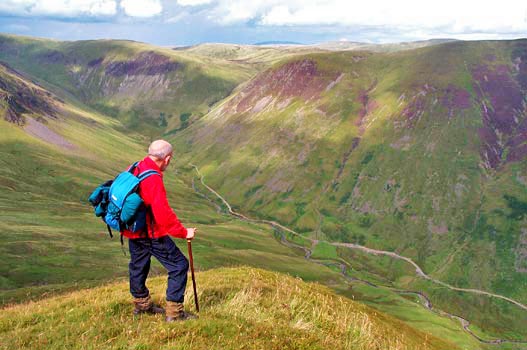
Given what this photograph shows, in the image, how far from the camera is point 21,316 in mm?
13086

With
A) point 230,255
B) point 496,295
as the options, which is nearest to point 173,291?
point 230,255

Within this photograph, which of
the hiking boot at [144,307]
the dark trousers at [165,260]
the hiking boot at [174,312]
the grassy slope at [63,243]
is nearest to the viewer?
the hiking boot at [174,312]

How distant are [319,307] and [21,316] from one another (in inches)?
437

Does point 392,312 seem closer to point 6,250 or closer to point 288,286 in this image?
point 6,250

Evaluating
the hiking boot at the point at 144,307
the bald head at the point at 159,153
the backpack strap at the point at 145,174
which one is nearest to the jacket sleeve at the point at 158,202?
the backpack strap at the point at 145,174

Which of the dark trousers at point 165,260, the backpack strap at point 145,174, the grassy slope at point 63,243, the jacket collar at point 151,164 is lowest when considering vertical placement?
the grassy slope at point 63,243

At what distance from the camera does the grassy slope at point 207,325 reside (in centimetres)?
1089

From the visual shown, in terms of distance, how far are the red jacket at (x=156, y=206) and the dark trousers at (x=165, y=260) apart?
0.48m

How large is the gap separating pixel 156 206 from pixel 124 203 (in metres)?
0.93

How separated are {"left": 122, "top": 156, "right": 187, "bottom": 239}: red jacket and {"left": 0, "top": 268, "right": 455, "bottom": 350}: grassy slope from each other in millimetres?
2791

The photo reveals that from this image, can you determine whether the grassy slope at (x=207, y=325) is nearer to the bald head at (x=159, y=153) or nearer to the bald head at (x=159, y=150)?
the bald head at (x=159, y=153)

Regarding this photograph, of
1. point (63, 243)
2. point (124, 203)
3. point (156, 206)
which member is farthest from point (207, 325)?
point (63, 243)

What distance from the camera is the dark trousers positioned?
12805mm

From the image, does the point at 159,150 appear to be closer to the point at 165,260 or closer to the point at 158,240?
the point at 158,240
